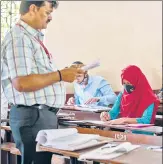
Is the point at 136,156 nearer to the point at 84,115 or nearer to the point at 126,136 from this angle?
the point at 126,136

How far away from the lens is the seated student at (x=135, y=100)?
76.1 inches

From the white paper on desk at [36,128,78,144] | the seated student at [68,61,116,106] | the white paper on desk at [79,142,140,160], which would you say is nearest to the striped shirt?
the white paper on desk at [36,128,78,144]

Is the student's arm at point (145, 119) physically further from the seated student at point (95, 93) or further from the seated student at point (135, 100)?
the seated student at point (95, 93)

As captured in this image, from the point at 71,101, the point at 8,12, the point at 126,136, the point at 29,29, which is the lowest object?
the point at 126,136

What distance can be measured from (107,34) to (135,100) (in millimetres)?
463

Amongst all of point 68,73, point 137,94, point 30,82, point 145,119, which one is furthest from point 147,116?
point 30,82

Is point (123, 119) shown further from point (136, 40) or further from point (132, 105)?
point (136, 40)

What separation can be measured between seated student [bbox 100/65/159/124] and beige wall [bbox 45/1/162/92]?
67 mm

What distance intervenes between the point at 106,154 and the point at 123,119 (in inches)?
38.8

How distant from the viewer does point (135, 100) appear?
202 cm

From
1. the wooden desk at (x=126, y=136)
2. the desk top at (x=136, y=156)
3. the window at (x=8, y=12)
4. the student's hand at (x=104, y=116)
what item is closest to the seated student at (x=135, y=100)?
the student's hand at (x=104, y=116)

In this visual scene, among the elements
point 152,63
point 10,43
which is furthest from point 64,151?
point 152,63

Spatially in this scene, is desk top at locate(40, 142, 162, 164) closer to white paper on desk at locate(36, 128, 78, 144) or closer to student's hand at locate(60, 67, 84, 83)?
white paper on desk at locate(36, 128, 78, 144)

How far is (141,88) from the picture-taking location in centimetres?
199
